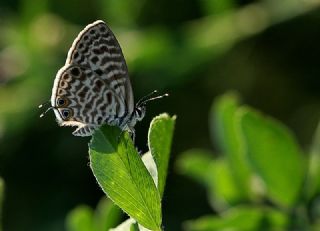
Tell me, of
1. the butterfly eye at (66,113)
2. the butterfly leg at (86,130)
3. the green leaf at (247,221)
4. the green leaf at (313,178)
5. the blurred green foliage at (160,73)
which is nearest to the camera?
the butterfly leg at (86,130)

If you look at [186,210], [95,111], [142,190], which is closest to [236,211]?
[95,111]

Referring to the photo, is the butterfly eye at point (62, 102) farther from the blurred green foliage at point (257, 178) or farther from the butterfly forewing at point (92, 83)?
the blurred green foliage at point (257, 178)

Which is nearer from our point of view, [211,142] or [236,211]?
[236,211]

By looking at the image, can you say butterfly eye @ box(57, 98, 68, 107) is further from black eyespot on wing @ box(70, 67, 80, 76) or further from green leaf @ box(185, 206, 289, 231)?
green leaf @ box(185, 206, 289, 231)

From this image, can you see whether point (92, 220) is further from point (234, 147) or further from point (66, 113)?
point (234, 147)

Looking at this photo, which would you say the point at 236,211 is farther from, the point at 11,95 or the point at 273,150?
the point at 11,95

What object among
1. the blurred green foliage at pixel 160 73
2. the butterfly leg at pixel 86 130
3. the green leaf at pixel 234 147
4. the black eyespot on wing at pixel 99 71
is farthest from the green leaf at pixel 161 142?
the blurred green foliage at pixel 160 73
